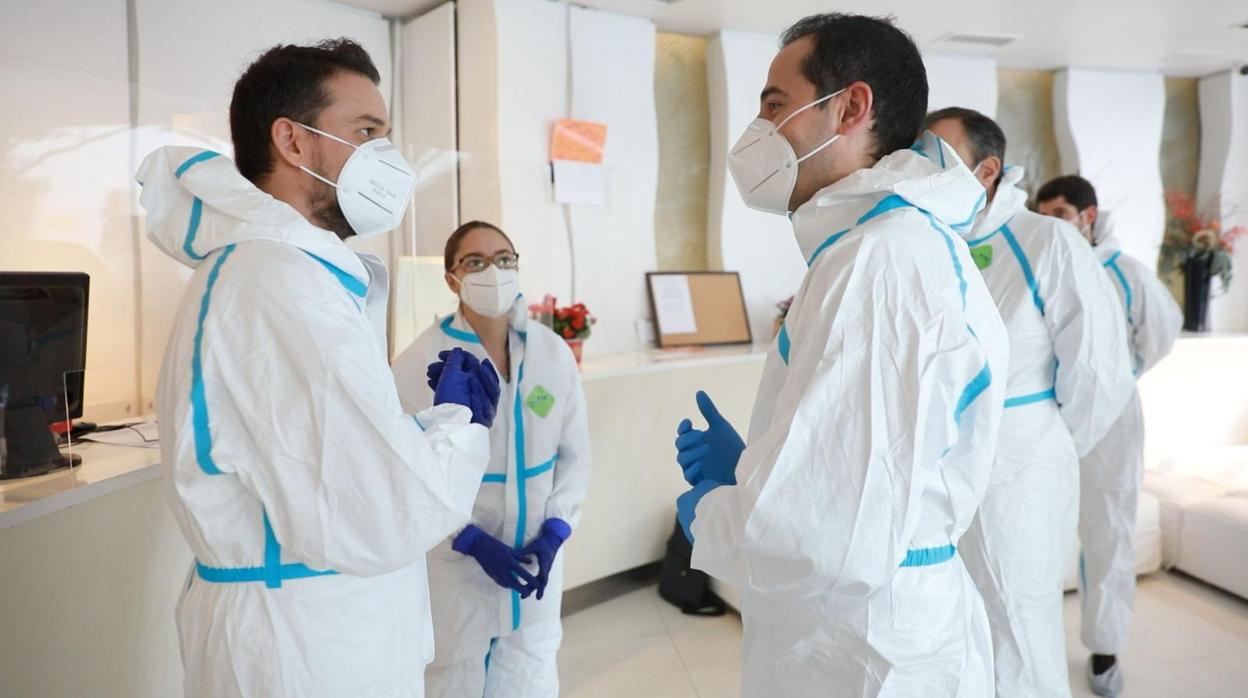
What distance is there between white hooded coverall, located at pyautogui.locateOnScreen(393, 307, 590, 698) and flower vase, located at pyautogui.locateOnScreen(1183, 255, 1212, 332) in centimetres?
507

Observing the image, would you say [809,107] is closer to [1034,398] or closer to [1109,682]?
[1034,398]

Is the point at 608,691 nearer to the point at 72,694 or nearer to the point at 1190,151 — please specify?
the point at 72,694

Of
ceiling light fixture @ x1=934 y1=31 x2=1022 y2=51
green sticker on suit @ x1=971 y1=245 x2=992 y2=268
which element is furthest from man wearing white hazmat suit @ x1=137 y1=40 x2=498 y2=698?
ceiling light fixture @ x1=934 y1=31 x2=1022 y2=51

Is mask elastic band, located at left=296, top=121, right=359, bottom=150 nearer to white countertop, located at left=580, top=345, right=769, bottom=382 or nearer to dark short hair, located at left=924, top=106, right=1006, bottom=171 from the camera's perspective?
dark short hair, located at left=924, top=106, right=1006, bottom=171

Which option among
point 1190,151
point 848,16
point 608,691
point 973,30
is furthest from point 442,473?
point 1190,151

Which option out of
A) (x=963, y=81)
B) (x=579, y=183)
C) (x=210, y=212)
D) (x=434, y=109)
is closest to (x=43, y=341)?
(x=210, y=212)

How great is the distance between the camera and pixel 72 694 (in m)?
1.58

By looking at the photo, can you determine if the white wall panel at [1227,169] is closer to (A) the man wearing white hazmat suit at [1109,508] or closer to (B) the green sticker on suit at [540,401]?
(A) the man wearing white hazmat suit at [1109,508]

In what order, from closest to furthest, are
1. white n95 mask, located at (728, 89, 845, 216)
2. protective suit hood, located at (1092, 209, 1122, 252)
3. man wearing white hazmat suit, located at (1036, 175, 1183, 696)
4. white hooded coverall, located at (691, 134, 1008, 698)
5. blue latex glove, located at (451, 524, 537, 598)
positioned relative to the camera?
white hooded coverall, located at (691, 134, 1008, 698) < white n95 mask, located at (728, 89, 845, 216) < blue latex glove, located at (451, 524, 537, 598) < man wearing white hazmat suit, located at (1036, 175, 1183, 696) < protective suit hood, located at (1092, 209, 1122, 252)

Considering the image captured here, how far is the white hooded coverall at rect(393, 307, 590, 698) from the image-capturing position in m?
2.05

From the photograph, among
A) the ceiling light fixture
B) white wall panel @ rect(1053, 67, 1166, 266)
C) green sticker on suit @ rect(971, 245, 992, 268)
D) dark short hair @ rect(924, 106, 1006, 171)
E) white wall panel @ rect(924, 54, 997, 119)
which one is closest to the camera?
dark short hair @ rect(924, 106, 1006, 171)

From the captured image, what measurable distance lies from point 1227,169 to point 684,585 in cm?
479

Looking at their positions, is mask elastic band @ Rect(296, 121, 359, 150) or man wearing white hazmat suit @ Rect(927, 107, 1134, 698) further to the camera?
man wearing white hazmat suit @ Rect(927, 107, 1134, 698)

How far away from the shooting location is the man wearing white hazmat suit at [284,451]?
1.13 m
